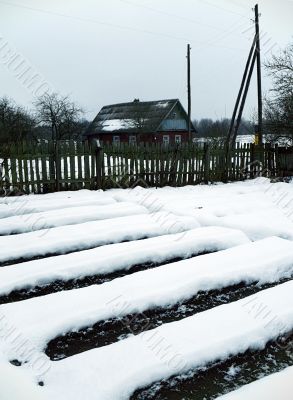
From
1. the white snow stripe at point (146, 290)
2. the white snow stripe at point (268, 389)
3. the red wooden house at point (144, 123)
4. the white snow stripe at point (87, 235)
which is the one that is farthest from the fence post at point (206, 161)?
the red wooden house at point (144, 123)

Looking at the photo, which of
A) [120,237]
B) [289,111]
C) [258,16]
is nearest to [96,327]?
[120,237]

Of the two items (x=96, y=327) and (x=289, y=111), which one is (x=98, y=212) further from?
(x=289, y=111)

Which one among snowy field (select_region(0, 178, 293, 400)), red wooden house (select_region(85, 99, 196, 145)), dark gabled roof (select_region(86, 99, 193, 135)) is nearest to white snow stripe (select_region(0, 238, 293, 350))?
snowy field (select_region(0, 178, 293, 400))

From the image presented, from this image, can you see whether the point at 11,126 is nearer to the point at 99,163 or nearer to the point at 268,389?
the point at 99,163

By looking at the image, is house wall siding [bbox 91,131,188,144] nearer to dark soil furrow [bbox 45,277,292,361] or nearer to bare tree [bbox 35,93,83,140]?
bare tree [bbox 35,93,83,140]

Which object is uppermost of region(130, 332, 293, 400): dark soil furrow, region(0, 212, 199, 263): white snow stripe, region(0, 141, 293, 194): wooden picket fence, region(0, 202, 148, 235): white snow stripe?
region(0, 141, 293, 194): wooden picket fence

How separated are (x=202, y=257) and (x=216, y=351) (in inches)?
71.3

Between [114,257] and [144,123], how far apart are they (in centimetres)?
3452

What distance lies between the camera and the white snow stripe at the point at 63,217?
18.8 ft

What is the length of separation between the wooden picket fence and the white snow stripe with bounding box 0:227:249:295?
479cm

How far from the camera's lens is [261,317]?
3100 mm

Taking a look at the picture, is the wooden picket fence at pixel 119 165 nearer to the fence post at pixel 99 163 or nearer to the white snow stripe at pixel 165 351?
the fence post at pixel 99 163

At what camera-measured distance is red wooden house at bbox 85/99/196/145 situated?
37.5m

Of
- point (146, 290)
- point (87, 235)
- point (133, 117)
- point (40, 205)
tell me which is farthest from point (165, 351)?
point (133, 117)
